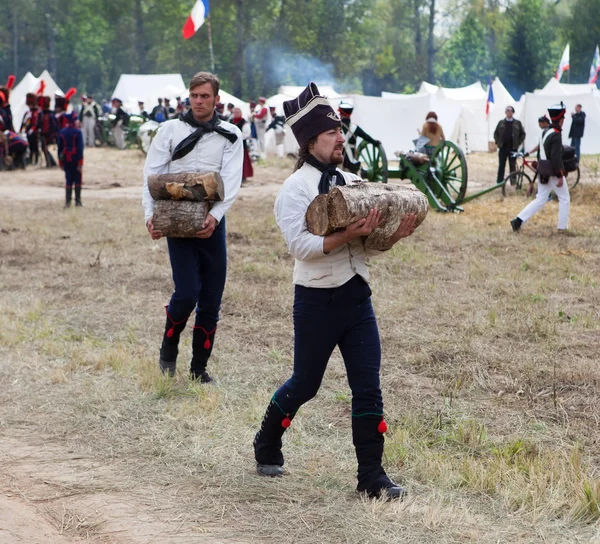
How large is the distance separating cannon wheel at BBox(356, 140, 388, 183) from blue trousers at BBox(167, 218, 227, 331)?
340 inches

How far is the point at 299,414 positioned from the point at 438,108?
2387cm

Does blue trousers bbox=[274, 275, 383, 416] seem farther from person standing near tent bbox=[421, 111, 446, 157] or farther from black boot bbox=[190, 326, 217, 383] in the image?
person standing near tent bbox=[421, 111, 446, 157]

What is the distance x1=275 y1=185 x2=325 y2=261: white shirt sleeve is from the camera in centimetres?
351

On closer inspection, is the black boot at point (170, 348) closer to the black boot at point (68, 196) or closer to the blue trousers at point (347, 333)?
the blue trousers at point (347, 333)

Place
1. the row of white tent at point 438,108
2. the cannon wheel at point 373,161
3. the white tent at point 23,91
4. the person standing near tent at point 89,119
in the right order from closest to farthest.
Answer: the cannon wheel at point 373,161 < the row of white tent at point 438,108 < the person standing near tent at point 89,119 < the white tent at point 23,91

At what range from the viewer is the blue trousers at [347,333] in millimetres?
3588

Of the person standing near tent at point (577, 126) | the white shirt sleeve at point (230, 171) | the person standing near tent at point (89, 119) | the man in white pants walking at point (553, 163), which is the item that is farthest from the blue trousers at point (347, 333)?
the person standing near tent at point (89, 119)

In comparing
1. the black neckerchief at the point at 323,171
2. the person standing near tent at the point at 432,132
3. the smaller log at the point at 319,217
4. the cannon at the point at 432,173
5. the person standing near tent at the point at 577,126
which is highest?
the person standing near tent at the point at 577,126

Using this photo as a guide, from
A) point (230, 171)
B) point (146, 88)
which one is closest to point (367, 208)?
point (230, 171)

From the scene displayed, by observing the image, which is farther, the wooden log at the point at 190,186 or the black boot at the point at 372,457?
the wooden log at the point at 190,186

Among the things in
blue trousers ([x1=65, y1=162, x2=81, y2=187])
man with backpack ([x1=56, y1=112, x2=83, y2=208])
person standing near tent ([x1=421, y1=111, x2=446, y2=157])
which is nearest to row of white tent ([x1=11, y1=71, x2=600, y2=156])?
person standing near tent ([x1=421, y1=111, x2=446, y2=157])

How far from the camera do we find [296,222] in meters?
3.55

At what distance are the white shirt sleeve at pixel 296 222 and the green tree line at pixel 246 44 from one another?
2183 inches

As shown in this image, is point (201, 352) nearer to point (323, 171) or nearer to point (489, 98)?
point (323, 171)
